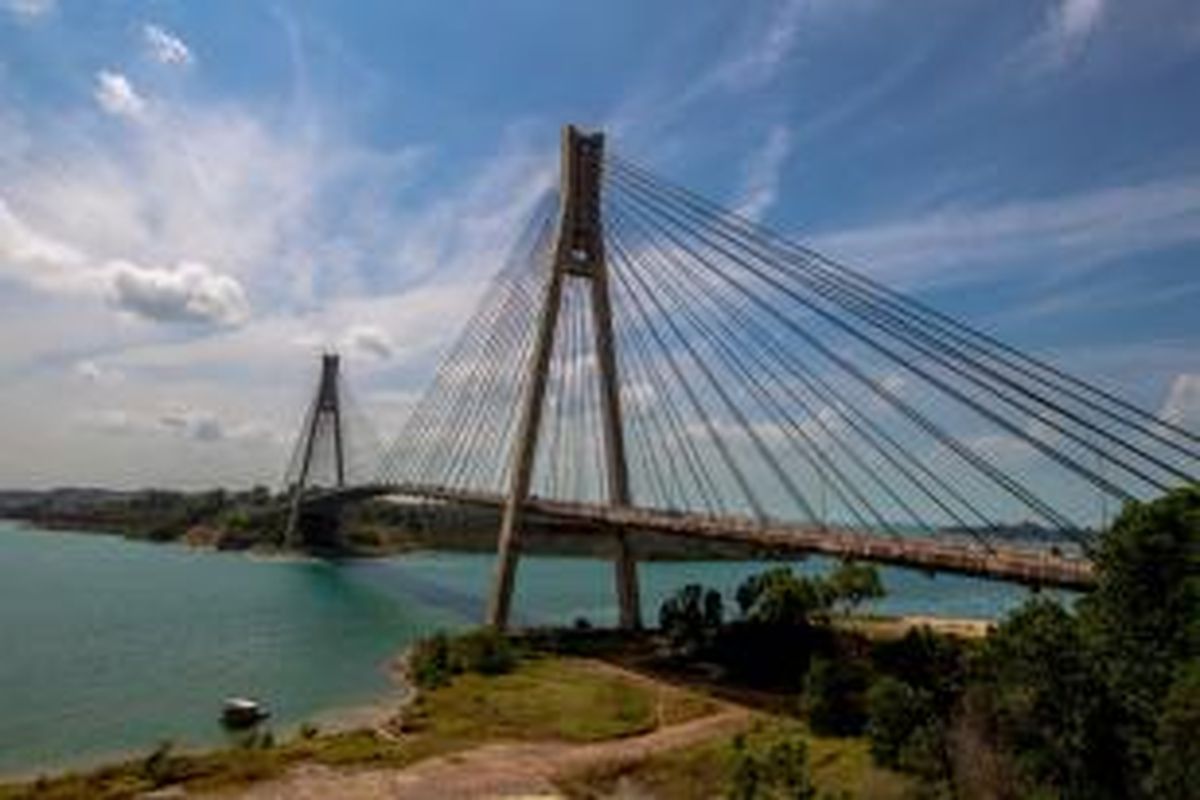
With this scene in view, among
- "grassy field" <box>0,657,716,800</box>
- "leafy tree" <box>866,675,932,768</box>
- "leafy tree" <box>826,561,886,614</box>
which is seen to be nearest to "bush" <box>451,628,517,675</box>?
"grassy field" <box>0,657,716,800</box>

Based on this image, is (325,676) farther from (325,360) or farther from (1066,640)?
(325,360)

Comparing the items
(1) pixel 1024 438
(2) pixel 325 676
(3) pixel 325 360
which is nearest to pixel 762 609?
(2) pixel 325 676

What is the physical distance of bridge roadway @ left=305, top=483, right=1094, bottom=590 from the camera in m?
38.1

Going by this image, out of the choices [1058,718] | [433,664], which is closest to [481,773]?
[1058,718]

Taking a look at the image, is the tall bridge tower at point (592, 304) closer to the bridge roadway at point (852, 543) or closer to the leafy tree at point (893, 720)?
the bridge roadway at point (852, 543)

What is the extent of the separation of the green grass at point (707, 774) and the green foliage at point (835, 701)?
3.35 ft

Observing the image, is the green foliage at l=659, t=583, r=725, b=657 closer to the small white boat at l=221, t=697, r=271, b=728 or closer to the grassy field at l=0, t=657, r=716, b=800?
the grassy field at l=0, t=657, r=716, b=800

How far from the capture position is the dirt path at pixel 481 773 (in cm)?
3362

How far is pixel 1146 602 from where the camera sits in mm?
30172

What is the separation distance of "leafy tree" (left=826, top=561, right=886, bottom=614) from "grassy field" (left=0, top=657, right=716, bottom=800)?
513 inches

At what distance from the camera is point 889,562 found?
43.9 m

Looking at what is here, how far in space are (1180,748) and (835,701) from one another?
16502 mm

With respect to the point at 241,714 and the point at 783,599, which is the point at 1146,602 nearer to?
the point at 783,599

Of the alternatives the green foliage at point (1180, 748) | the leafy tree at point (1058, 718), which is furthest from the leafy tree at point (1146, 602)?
the green foliage at point (1180, 748)
